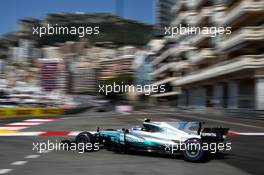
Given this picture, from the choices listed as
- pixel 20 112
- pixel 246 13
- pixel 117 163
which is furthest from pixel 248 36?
pixel 117 163

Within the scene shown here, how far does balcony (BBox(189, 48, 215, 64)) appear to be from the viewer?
5488 centimetres

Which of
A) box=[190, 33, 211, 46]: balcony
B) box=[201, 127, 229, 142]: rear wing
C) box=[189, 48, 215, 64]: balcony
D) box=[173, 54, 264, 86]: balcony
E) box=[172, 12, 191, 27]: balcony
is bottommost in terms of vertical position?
box=[201, 127, 229, 142]: rear wing

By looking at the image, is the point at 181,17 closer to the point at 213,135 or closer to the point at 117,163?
the point at 213,135

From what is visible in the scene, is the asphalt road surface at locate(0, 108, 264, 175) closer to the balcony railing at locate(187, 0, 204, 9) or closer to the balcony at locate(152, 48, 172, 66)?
the balcony railing at locate(187, 0, 204, 9)

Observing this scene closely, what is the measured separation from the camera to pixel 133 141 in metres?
11.2

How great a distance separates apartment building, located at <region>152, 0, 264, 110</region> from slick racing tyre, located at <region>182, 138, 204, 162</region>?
24.4m

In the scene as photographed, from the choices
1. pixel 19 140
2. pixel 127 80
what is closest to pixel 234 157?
pixel 19 140

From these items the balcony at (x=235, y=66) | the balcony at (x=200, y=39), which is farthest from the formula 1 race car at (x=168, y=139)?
the balcony at (x=200, y=39)

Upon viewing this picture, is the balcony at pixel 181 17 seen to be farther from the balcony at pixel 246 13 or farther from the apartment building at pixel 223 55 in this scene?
the balcony at pixel 246 13

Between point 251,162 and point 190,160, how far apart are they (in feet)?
4.48

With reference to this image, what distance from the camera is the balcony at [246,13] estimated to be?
38.5 meters

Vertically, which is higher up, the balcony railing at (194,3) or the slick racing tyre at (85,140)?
the balcony railing at (194,3)

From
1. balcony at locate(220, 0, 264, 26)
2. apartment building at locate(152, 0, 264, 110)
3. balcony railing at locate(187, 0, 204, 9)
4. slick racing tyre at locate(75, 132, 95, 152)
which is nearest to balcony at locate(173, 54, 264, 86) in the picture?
apartment building at locate(152, 0, 264, 110)

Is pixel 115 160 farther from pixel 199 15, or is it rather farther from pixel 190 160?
pixel 199 15
